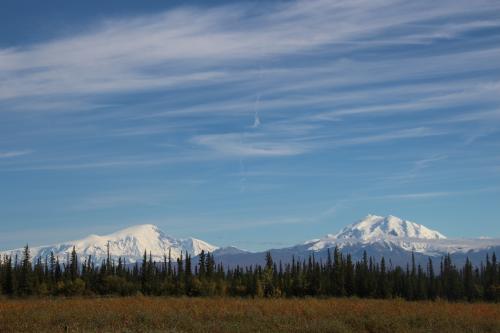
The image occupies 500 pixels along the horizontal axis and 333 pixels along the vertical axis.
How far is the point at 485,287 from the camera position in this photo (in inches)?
4437

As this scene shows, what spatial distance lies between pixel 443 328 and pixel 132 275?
106 metres

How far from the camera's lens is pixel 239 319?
2566cm

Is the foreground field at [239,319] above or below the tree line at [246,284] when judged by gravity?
above

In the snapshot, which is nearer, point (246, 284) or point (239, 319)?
point (239, 319)

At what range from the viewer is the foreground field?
75.7ft

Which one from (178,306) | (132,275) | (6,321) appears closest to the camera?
(6,321)

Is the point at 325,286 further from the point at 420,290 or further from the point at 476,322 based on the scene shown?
the point at 476,322

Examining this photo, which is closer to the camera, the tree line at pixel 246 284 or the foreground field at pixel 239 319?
the foreground field at pixel 239 319

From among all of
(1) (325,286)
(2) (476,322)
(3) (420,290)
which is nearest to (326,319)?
(2) (476,322)

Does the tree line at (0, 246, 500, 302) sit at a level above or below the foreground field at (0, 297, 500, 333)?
below

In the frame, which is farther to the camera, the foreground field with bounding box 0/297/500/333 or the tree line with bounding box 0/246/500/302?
the tree line with bounding box 0/246/500/302

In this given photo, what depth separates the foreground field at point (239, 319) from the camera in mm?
23062

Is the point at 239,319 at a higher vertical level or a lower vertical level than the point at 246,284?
higher

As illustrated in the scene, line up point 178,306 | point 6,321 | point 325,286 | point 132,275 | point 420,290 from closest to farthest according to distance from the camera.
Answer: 1. point 6,321
2. point 178,306
3. point 325,286
4. point 420,290
5. point 132,275
